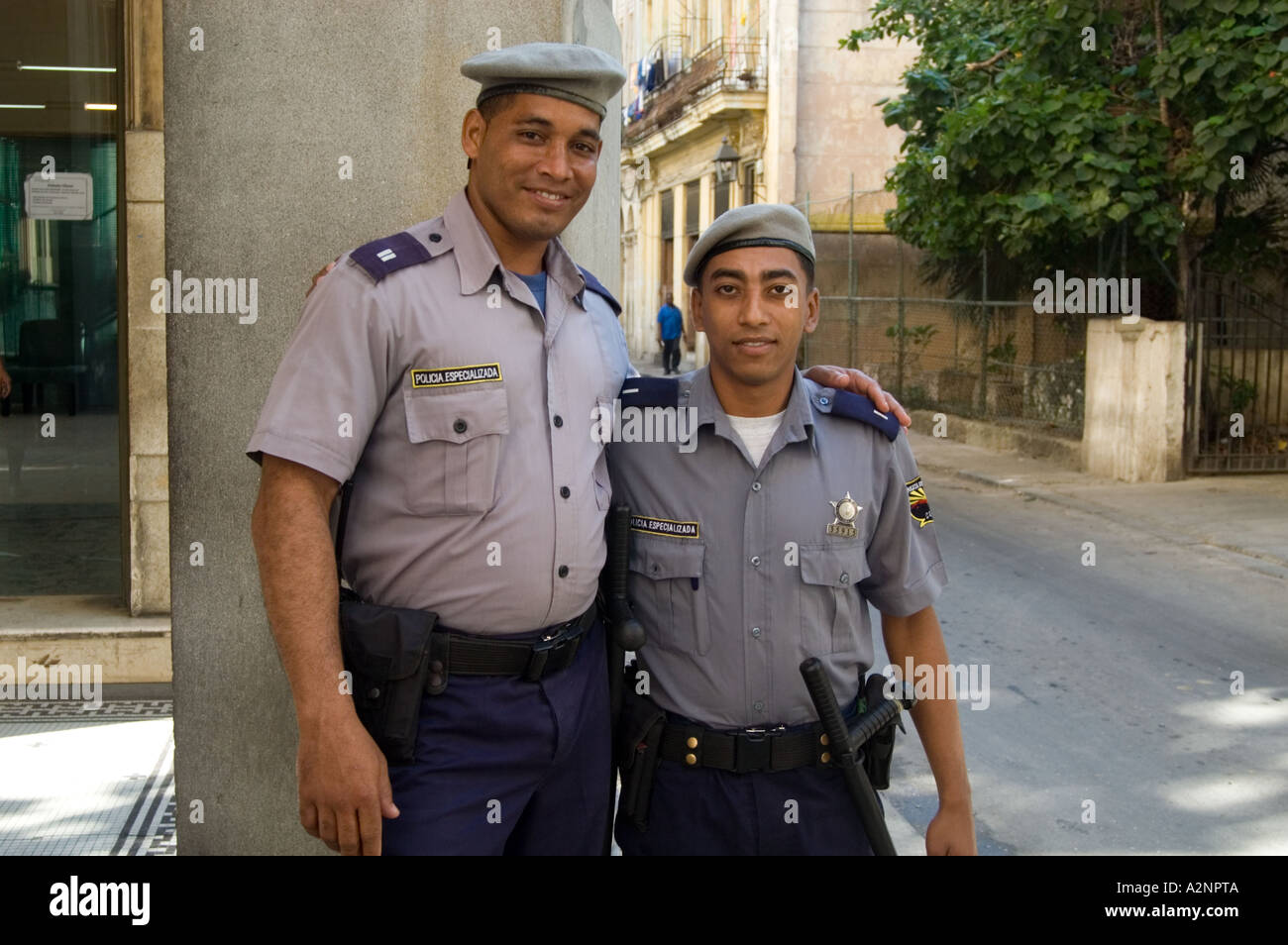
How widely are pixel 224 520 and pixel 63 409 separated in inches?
164

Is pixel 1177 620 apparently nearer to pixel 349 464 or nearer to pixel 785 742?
pixel 785 742

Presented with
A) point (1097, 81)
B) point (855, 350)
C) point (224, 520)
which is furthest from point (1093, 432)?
point (224, 520)

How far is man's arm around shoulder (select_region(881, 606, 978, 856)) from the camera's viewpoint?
8.68 ft

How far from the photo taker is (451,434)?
7.92ft

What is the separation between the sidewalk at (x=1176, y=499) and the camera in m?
10.0

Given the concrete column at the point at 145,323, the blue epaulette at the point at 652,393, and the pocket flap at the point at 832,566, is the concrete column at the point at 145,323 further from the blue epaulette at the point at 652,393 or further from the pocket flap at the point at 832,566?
the pocket flap at the point at 832,566

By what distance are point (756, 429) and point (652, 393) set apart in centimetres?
22

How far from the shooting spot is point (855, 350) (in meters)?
21.8

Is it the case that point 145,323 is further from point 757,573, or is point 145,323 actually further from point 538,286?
point 757,573

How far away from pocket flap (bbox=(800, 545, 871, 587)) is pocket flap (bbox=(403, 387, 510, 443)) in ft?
2.08

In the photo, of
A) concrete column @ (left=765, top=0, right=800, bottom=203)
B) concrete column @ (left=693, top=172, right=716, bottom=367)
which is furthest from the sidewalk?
concrete column @ (left=693, top=172, right=716, bottom=367)

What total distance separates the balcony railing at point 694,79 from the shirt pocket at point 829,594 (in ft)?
84.5

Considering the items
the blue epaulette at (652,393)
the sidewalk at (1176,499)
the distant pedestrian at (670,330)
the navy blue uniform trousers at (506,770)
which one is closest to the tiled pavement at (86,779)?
the navy blue uniform trousers at (506,770)

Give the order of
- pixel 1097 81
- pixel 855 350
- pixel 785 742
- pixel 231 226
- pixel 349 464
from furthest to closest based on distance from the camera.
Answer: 1. pixel 855 350
2. pixel 1097 81
3. pixel 231 226
4. pixel 785 742
5. pixel 349 464
